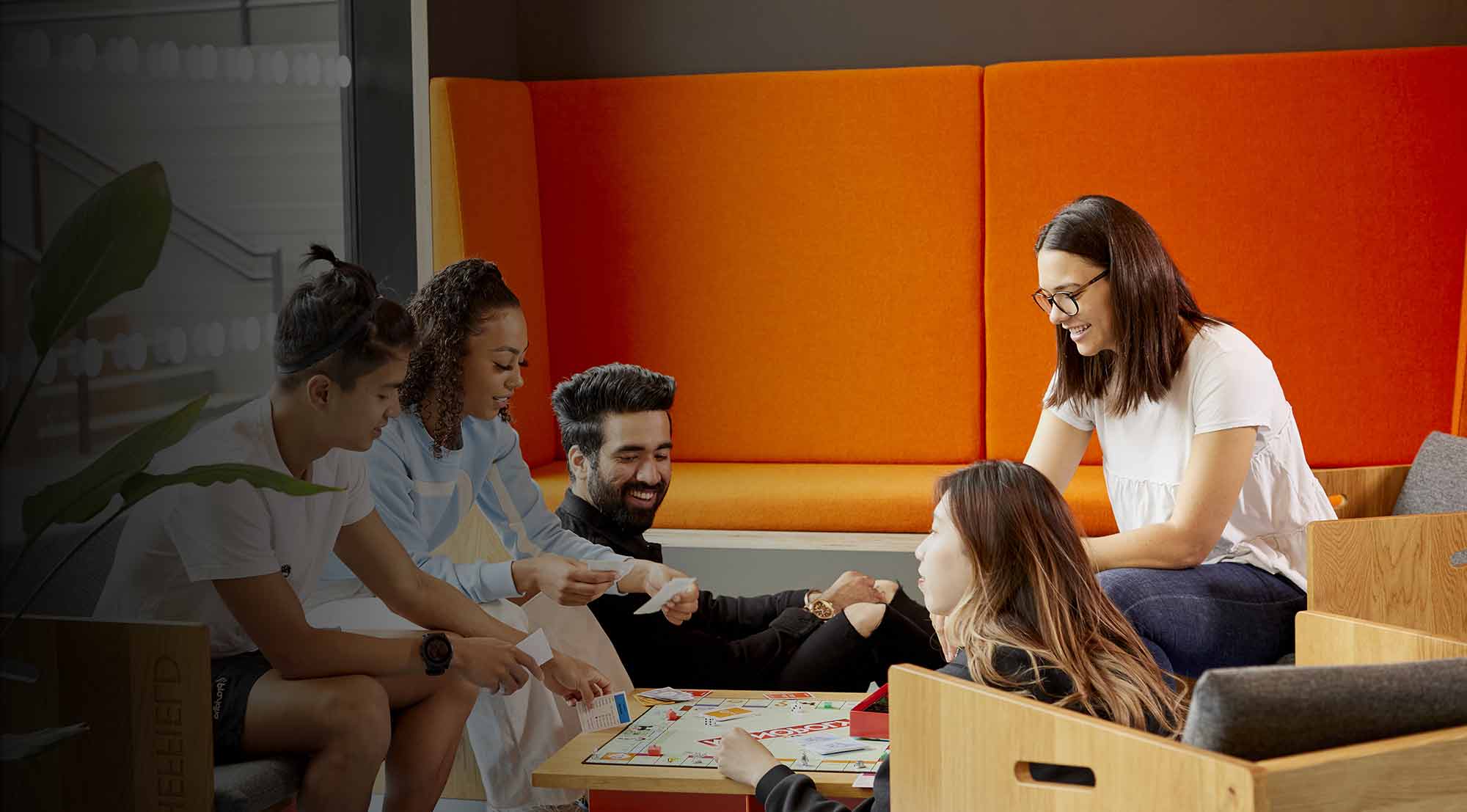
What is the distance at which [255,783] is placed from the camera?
1.74 meters

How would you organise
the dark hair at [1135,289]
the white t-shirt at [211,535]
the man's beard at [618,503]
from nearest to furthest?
1. the white t-shirt at [211,535]
2. the dark hair at [1135,289]
3. the man's beard at [618,503]

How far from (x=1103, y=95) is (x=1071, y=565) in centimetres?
218

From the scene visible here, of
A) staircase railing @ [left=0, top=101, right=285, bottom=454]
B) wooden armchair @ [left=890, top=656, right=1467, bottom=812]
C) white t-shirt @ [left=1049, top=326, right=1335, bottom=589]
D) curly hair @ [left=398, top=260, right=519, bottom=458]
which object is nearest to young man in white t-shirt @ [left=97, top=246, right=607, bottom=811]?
staircase railing @ [left=0, top=101, right=285, bottom=454]

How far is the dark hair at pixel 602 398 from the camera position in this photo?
2656 millimetres

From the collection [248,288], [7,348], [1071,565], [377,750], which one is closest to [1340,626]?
[1071,565]

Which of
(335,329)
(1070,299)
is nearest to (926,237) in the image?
(1070,299)

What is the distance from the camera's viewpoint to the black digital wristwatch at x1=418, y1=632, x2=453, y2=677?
6.54 ft

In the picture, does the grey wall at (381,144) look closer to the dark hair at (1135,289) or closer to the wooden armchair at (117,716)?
the wooden armchair at (117,716)

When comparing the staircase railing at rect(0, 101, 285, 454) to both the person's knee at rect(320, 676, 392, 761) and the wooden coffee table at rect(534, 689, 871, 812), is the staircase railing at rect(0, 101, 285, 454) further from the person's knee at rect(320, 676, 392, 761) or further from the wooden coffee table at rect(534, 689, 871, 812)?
the wooden coffee table at rect(534, 689, 871, 812)

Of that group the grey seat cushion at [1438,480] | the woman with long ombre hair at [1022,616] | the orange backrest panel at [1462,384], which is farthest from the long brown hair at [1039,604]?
the orange backrest panel at [1462,384]

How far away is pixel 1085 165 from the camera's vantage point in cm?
360

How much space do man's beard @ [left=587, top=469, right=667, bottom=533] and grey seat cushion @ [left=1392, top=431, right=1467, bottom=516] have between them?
1.56 m

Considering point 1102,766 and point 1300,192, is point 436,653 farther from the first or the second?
point 1300,192

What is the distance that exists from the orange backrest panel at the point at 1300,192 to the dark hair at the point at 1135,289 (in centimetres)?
127
